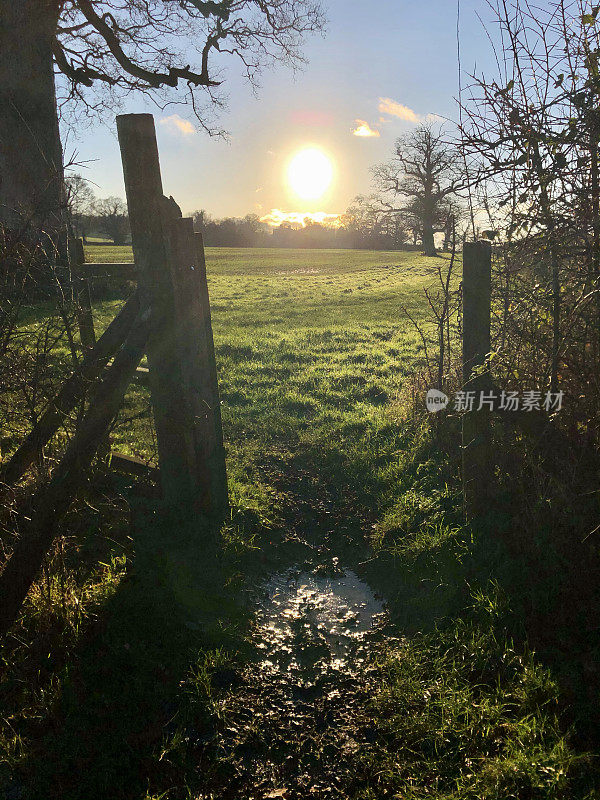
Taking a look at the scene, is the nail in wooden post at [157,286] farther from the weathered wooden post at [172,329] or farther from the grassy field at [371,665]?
the grassy field at [371,665]

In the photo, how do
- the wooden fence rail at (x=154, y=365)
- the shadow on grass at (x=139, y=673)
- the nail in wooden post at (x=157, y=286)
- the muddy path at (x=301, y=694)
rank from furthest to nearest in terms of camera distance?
the nail in wooden post at (x=157, y=286) < the wooden fence rail at (x=154, y=365) < the muddy path at (x=301, y=694) < the shadow on grass at (x=139, y=673)

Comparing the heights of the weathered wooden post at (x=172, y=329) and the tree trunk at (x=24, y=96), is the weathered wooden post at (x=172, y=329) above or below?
below

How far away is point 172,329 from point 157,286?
1.20ft

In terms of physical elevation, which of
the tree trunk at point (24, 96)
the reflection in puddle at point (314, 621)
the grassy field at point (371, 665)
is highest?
the tree trunk at point (24, 96)

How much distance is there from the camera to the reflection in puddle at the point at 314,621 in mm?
3754

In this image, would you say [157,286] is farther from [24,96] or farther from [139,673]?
[24,96]

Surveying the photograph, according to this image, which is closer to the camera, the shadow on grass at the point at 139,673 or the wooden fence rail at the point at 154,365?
the shadow on grass at the point at 139,673

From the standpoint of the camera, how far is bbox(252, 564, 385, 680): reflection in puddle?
3754mm

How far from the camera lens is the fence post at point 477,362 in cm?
475

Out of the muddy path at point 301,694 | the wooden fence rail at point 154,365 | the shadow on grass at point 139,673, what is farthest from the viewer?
the wooden fence rail at point 154,365

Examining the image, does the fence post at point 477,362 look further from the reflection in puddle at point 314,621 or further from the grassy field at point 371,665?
the reflection in puddle at point 314,621

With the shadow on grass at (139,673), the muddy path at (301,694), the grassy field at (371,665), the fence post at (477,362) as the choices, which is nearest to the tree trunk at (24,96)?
the grassy field at (371,665)

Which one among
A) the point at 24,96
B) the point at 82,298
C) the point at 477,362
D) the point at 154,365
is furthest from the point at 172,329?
the point at 24,96

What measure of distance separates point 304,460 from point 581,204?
4033 millimetres
